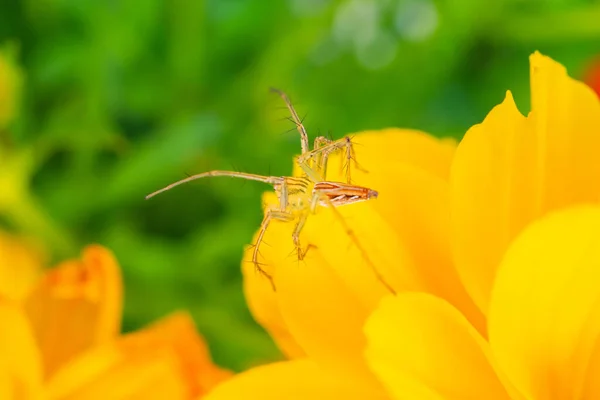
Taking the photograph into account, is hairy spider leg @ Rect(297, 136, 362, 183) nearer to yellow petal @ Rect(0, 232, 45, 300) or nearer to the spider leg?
the spider leg

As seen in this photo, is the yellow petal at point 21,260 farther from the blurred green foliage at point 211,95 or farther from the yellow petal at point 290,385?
the yellow petal at point 290,385

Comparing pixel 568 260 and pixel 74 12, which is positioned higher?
pixel 74 12

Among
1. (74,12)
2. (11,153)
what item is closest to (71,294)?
(11,153)

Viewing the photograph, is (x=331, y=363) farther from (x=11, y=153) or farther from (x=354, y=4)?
(x=354, y=4)

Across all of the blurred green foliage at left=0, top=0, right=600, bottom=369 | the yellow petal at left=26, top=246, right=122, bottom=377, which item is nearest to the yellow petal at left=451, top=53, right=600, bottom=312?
the yellow petal at left=26, top=246, right=122, bottom=377

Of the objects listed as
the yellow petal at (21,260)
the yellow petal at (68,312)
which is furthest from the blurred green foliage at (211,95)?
the yellow petal at (68,312)

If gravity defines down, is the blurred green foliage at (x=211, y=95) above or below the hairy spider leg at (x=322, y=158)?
above

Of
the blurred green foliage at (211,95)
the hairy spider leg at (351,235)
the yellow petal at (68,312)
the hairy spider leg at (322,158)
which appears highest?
the blurred green foliage at (211,95)
